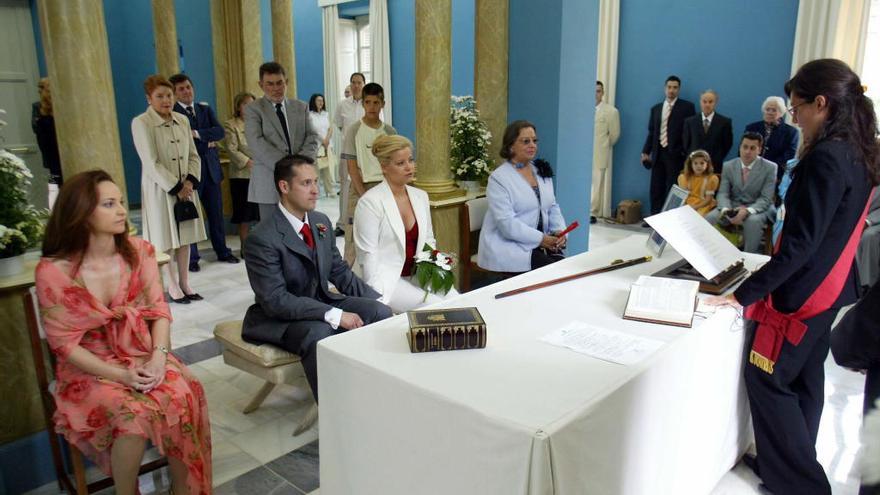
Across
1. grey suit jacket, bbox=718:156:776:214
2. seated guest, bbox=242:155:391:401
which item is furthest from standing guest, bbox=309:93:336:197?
seated guest, bbox=242:155:391:401

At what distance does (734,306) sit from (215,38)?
22.0ft

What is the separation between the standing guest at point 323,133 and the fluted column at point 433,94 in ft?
14.5

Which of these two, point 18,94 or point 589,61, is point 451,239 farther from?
point 18,94

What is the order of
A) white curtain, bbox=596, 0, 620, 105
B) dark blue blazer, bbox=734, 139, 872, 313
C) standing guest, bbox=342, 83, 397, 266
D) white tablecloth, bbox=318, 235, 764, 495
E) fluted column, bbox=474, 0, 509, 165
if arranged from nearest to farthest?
white tablecloth, bbox=318, 235, 764, 495 < dark blue blazer, bbox=734, 139, 872, 313 < fluted column, bbox=474, 0, 509, 165 < standing guest, bbox=342, 83, 397, 266 < white curtain, bbox=596, 0, 620, 105

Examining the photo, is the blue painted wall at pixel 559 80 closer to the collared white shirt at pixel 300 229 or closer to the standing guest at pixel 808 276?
the collared white shirt at pixel 300 229

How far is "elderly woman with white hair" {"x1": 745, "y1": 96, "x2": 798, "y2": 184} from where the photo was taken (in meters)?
6.33

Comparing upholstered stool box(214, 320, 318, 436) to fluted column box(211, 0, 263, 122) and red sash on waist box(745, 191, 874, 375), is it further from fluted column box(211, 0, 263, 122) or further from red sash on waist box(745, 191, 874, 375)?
fluted column box(211, 0, 263, 122)

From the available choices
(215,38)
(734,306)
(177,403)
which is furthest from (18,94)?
(734,306)

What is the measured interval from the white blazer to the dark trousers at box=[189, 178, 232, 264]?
2999 millimetres

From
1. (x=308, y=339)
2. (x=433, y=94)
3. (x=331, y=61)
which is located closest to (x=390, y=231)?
(x=308, y=339)

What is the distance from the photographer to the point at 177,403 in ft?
7.50

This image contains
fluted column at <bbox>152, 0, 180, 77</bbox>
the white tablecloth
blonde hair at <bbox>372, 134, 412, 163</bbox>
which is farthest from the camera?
fluted column at <bbox>152, 0, 180, 77</bbox>

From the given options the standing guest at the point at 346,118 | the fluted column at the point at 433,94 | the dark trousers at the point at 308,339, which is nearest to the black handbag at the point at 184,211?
the standing guest at the point at 346,118

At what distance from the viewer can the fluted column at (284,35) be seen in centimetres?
734
